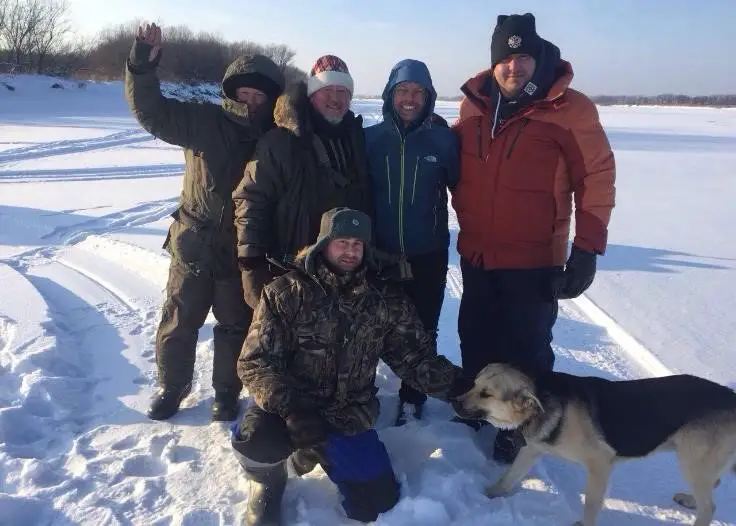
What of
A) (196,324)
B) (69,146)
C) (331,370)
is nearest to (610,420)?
(331,370)

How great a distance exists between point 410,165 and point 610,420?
1.56 meters

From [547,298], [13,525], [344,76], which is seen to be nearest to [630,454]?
[547,298]

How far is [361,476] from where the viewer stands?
2.64m

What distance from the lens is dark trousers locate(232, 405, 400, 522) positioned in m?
2.60

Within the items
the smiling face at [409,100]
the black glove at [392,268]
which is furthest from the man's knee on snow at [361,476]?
the smiling face at [409,100]

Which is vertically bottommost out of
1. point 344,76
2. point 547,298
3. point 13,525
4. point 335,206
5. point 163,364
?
point 13,525

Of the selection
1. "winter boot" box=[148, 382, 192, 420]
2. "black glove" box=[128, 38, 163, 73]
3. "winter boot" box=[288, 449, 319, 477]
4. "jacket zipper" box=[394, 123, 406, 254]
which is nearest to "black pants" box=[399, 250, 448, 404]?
"jacket zipper" box=[394, 123, 406, 254]

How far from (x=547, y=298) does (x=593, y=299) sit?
2546mm

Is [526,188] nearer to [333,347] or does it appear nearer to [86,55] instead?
[333,347]

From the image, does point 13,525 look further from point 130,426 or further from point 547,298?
point 547,298

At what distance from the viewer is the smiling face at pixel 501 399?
8.77 ft

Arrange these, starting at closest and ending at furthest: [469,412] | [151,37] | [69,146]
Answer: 1. [469,412]
2. [151,37]
3. [69,146]

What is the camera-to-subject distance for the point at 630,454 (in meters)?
2.69

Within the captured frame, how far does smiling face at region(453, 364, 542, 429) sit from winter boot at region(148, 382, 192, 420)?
1721 mm
